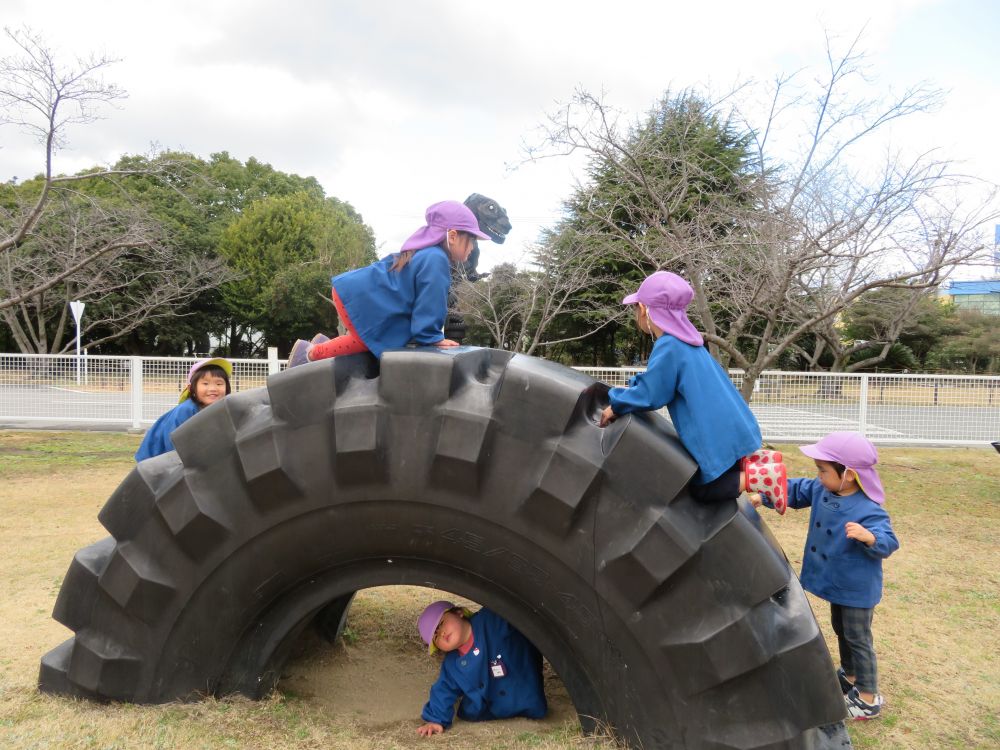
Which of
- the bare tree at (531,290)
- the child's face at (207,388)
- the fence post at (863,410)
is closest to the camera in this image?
the child's face at (207,388)

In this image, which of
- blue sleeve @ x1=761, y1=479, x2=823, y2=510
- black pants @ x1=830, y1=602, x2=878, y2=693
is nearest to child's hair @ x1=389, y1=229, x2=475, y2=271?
blue sleeve @ x1=761, y1=479, x2=823, y2=510

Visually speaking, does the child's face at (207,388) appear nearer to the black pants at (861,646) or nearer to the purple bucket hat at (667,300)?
the purple bucket hat at (667,300)

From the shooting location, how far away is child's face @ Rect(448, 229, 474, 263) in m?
2.65

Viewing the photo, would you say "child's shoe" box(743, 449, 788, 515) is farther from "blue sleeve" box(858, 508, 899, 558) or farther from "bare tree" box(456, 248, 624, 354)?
"bare tree" box(456, 248, 624, 354)

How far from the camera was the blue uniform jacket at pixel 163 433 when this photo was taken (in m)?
3.56

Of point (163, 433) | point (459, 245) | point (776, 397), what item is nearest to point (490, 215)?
point (459, 245)

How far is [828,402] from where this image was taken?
41.4ft

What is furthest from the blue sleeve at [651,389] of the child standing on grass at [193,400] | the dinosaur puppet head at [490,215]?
the child standing on grass at [193,400]

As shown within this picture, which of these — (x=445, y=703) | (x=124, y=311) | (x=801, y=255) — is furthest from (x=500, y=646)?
(x=124, y=311)

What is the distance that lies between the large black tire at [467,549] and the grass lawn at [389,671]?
152 millimetres

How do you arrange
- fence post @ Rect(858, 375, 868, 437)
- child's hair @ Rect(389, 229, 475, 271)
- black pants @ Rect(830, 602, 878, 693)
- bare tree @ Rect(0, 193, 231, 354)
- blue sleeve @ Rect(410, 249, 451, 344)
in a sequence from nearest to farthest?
blue sleeve @ Rect(410, 249, 451, 344)
child's hair @ Rect(389, 229, 475, 271)
black pants @ Rect(830, 602, 878, 693)
bare tree @ Rect(0, 193, 231, 354)
fence post @ Rect(858, 375, 868, 437)

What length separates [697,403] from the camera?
82.1 inches

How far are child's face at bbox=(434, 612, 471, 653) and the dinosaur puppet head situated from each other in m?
1.63

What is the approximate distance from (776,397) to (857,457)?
32.3 ft
